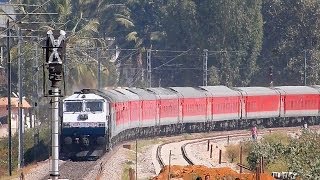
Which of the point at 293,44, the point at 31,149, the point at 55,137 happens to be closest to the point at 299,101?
the point at 293,44

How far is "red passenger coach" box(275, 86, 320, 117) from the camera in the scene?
78.1 m

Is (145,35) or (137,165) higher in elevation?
(145,35)

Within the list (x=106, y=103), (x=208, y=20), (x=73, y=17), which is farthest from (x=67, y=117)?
(x=208, y=20)

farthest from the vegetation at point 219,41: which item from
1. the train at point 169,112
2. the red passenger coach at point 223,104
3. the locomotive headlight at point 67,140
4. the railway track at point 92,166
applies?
the locomotive headlight at point 67,140

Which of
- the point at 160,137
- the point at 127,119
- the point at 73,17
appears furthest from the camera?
the point at 73,17

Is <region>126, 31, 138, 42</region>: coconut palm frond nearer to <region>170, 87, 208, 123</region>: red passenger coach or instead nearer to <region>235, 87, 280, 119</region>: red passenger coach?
<region>235, 87, 280, 119</region>: red passenger coach

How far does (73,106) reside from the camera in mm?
45344

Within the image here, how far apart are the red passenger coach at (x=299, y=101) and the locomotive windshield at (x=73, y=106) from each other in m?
34.4

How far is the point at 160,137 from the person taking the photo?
6606cm

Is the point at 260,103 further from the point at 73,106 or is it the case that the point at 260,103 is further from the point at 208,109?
the point at 73,106

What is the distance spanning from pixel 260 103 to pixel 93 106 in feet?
105

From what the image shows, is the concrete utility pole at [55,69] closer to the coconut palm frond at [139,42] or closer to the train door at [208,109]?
the train door at [208,109]

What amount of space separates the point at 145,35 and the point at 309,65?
67.4 feet

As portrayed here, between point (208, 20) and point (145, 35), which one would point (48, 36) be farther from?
point (145, 35)
